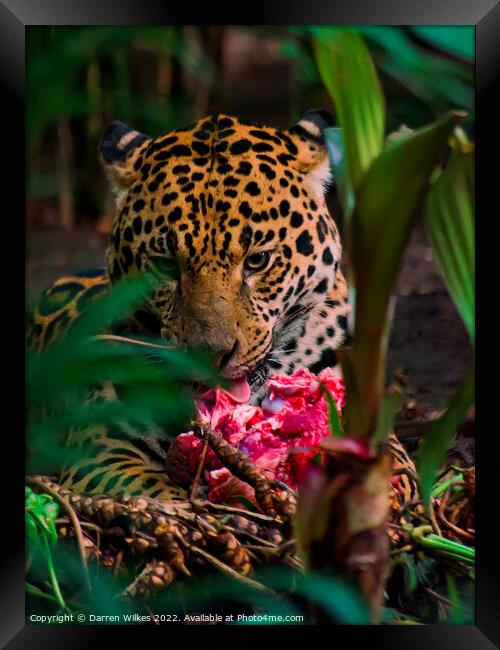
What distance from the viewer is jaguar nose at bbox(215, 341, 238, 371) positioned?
2252mm

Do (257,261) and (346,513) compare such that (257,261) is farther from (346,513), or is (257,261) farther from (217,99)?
(346,513)

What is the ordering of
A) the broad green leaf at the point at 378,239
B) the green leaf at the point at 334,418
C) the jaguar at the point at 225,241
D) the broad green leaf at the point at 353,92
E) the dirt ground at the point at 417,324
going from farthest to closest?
the jaguar at the point at 225,241 < the dirt ground at the point at 417,324 < the green leaf at the point at 334,418 < the broad green leaf at the point at 353,92 < the broad green leaf at the point at 378,239

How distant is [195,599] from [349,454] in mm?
862

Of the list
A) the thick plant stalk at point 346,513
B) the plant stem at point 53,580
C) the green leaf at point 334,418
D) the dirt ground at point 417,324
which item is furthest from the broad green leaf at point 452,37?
the plant stem at point 53,580

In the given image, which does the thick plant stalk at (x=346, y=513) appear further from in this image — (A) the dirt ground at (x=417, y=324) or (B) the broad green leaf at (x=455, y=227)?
(A) the dirt ground at (x=417, y=324)

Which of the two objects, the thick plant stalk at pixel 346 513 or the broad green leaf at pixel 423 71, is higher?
the broad green leaf at pixel 423 71

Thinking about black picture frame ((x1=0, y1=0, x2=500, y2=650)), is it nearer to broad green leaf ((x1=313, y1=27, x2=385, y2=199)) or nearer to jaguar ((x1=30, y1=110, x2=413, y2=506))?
broad green leaf ((x1=313, y1=27, x2=385, y2=199))

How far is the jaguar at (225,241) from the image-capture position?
2.26 metres

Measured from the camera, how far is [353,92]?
1.87 m

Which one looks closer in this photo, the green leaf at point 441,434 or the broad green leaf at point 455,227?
the green leaf at point 441,434

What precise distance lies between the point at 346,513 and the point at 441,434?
44 centimetres

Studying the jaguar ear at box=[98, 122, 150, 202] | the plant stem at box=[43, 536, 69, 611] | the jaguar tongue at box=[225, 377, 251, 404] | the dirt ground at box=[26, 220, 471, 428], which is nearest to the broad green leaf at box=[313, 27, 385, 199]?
the dirt ground at box=[26, 220, 471, 428]

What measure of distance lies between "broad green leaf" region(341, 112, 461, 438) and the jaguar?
809 millimetres
